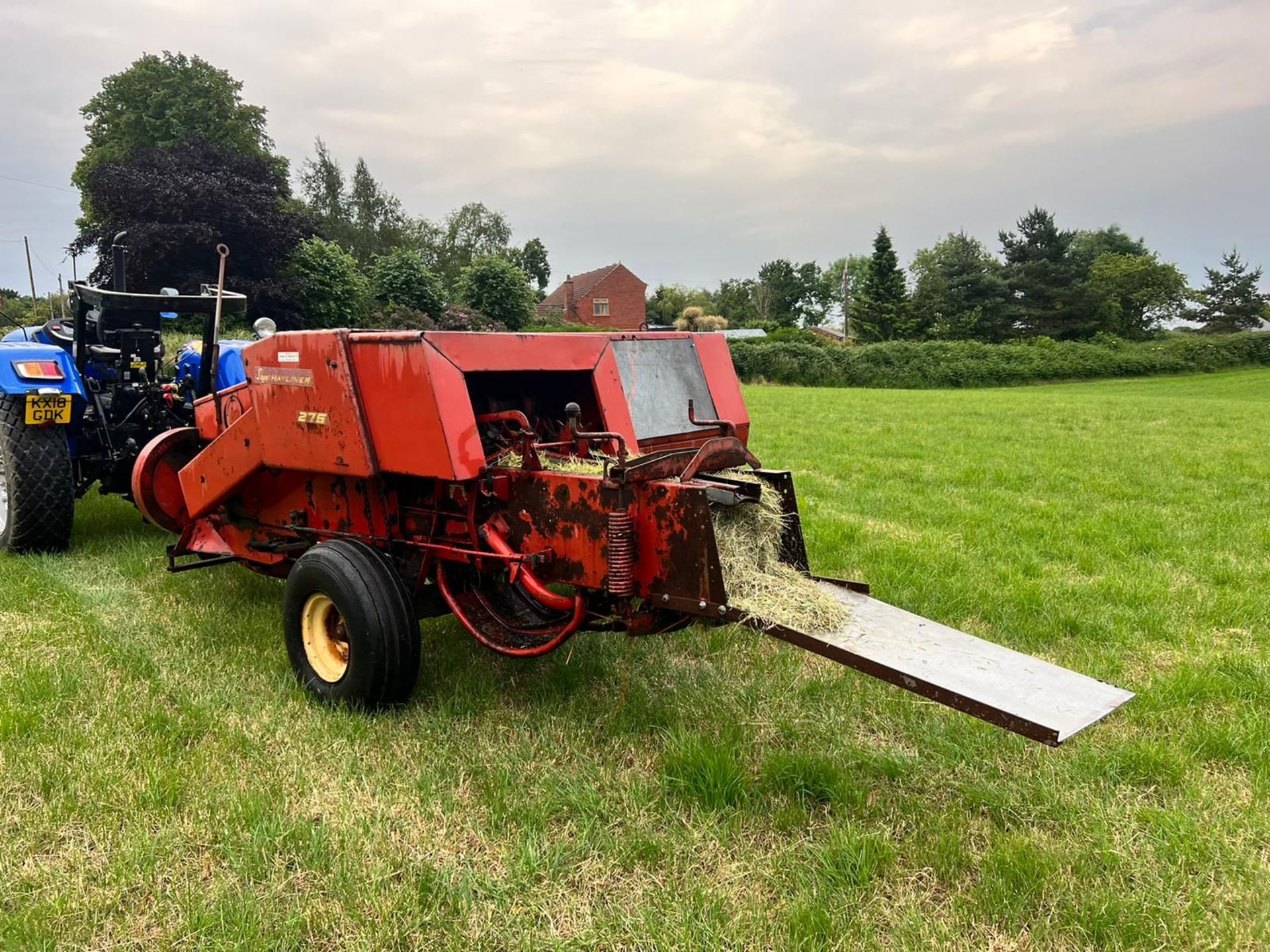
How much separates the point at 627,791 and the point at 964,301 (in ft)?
177

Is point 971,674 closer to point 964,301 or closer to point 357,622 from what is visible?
point 357,622

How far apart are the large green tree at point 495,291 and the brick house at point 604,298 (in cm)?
1844

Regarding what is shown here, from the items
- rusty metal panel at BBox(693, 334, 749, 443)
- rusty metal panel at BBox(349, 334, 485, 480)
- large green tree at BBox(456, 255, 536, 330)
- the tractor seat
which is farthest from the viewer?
large green tree at BBox(456, 255, 536, 330)

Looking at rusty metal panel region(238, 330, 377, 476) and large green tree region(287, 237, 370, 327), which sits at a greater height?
large green tree region(287, 237, 370, 327)

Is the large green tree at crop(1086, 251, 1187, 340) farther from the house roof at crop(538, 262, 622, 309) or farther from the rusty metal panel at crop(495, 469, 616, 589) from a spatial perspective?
the rusty metal panel at crop(495, 469, 616, 589)

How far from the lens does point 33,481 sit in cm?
543

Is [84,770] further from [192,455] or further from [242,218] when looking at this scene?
[242,218]

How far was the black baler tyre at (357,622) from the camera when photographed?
323cm

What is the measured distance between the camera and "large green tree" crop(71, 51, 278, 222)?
34375 millimetres

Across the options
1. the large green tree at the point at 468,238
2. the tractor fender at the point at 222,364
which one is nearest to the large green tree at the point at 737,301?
the large green tree at the point at 468,238

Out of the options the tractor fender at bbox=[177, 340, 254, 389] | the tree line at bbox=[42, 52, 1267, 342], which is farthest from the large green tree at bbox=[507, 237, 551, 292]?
the tractor fender at bbox=[177, 340, 254, 389]

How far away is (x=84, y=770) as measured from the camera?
296 cm

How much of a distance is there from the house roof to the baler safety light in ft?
180

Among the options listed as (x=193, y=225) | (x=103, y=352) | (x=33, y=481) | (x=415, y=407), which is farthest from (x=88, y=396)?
(x=193, y=225)
